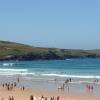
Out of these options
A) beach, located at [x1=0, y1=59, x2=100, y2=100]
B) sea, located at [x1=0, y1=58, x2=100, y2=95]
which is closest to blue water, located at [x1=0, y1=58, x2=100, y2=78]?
sea, located at [x1=0, y1=58, x2=100, y2=95]

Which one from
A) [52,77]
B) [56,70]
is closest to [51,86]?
[52,77]

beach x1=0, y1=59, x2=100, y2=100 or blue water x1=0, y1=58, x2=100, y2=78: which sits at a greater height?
blue water x1=0, y1=58, x2=100, y2=78

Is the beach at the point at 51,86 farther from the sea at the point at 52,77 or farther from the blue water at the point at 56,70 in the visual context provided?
the blue water at the point at 56,70

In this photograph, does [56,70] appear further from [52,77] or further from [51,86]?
[51,86]

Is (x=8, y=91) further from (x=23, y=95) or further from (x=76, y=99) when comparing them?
(x=76, y=99)

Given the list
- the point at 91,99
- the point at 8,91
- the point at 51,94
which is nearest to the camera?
the point at 91,99

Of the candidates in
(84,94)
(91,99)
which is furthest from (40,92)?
(91,99)

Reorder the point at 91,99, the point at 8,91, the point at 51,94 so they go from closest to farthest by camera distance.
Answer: the point at 91,99
the point at 51,94
the point at 8,91

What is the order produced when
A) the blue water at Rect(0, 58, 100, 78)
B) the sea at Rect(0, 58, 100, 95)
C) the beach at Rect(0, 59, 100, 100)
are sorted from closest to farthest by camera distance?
the beach at Rect(0, 59, 100, 100) → the sea at Rect(0, 58, 100, 95) → the blue water at Rect(0, 58, 100, 78)

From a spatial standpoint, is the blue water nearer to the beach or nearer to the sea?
the sea

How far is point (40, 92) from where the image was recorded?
154ft

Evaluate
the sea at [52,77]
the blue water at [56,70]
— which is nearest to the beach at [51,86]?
the sea at [52,77]

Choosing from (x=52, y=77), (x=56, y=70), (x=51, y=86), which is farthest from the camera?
(x=56, y=70)

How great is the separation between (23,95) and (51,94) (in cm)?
320
